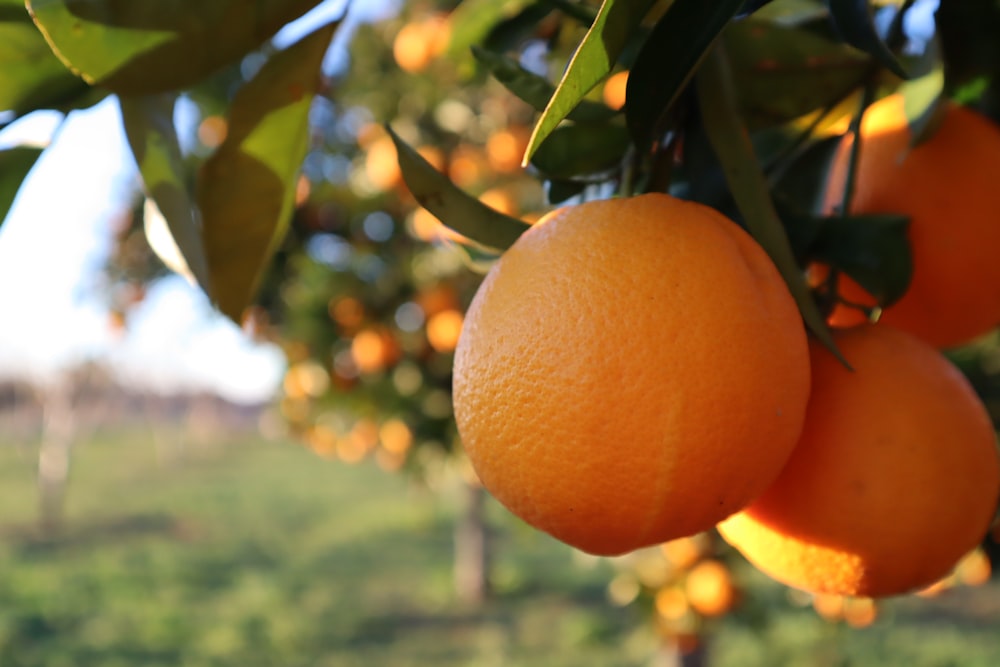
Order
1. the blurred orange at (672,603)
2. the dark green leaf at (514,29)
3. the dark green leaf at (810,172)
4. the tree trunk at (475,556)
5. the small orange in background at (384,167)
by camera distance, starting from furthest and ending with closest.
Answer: the tree trunk at (475,556), the small orange in background at (384,167), the blurred orange at (672,603), the dark green leaf at (514,29), the dark green leaf at (810,172)

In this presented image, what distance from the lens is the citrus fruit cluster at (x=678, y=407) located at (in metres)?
0.38

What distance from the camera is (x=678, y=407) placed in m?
0.38

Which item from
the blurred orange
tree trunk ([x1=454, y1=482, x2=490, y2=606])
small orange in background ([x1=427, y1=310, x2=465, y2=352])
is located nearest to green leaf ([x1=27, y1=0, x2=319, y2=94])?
small orange in background ([x1=427, y1=310, x2=465, y2=352])

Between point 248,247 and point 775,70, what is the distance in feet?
1.33

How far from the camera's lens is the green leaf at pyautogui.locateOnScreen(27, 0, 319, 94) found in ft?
1.37

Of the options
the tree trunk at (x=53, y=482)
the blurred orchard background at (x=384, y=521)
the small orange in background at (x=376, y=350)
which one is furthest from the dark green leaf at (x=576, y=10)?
the tree trunk at (x=53, y=482)

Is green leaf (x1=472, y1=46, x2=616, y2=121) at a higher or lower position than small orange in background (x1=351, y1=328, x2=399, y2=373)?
higher

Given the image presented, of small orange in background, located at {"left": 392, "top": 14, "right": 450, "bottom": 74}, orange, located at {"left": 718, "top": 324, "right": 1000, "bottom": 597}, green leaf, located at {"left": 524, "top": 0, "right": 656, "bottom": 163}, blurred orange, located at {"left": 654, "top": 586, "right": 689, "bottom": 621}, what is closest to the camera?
green leaf, located at {"left": 524, "top": 0, "right": 656, "bottom": 163}

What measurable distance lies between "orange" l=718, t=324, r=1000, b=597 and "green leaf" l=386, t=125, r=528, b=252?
Result: 20cm

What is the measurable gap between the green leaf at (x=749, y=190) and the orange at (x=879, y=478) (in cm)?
3

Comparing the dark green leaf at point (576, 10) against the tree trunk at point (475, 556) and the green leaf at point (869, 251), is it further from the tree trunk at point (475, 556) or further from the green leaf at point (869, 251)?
the tree trunk at point (475, 556)

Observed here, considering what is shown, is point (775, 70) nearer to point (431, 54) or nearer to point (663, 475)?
point (663, 475)

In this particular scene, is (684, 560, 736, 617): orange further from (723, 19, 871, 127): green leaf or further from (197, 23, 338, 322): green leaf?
(197, 23, 338, 322): green leaf

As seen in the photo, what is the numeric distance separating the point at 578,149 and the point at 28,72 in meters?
0.32
